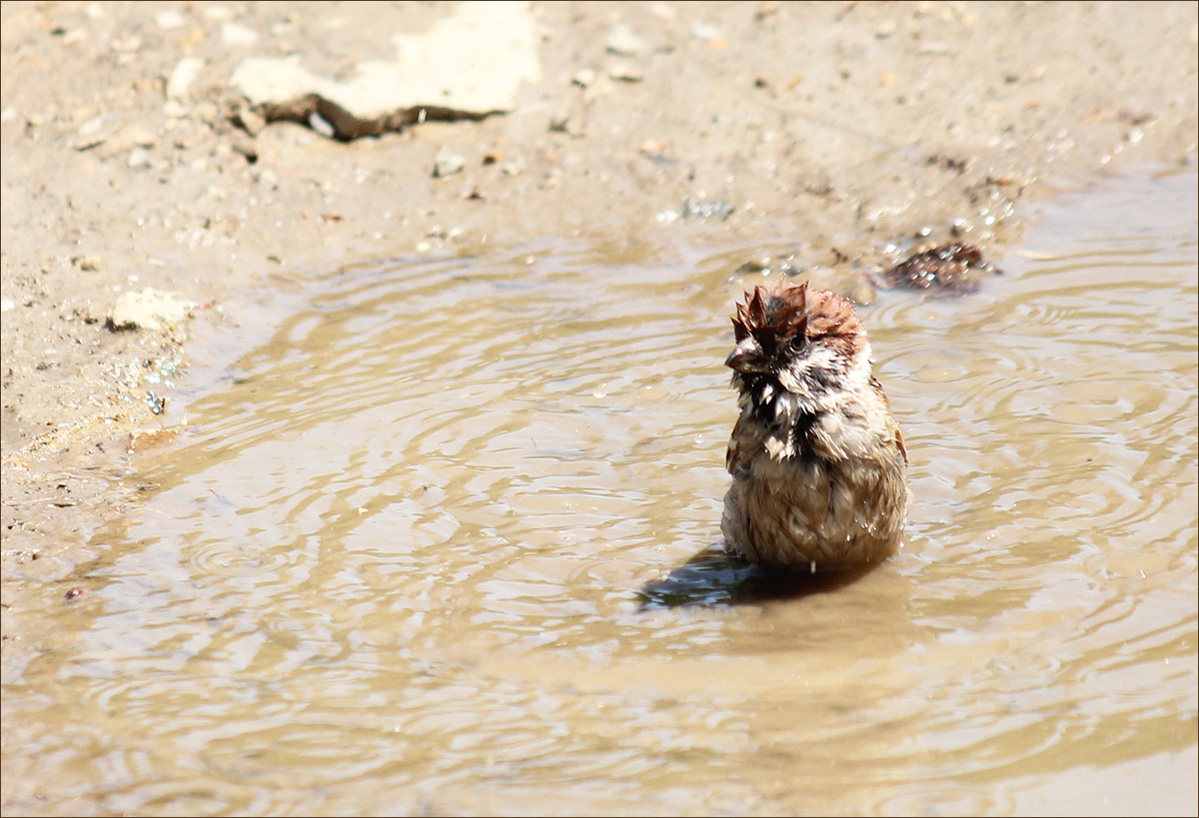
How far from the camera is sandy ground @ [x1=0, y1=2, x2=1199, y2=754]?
8.50m

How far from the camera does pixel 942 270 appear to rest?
7.89 meters

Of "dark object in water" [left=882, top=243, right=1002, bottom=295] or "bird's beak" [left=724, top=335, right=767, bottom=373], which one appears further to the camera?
"dark object in water" [left=882, top=243, right=1002, bottom=295]

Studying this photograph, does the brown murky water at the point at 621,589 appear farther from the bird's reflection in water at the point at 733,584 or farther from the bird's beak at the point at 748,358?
the bird's beak at the point at 748,358

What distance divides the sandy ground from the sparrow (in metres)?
3.08

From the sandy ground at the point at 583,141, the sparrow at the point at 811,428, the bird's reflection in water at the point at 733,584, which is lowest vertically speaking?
the bird's reflection in water at the point at 733,584

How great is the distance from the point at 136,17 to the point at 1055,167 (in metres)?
7.36

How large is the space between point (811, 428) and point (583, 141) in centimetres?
534

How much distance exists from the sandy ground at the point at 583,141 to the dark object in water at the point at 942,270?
0.25m

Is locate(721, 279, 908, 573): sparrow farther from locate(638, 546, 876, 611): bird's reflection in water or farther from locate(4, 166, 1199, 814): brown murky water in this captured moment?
locate(4, 166, 1199, 814): brown murky water

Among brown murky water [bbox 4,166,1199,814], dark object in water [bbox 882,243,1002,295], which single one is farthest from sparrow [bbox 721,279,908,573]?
dark object in water [bbox 882,243,1002,295]

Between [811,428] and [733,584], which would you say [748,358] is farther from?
[733,584]

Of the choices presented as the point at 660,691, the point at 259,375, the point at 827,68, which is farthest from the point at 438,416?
the point at 827,68

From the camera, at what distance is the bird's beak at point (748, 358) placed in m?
4.82

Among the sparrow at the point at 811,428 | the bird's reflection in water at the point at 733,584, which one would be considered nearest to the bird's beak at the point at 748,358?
the sparrow at the point at 811,428
